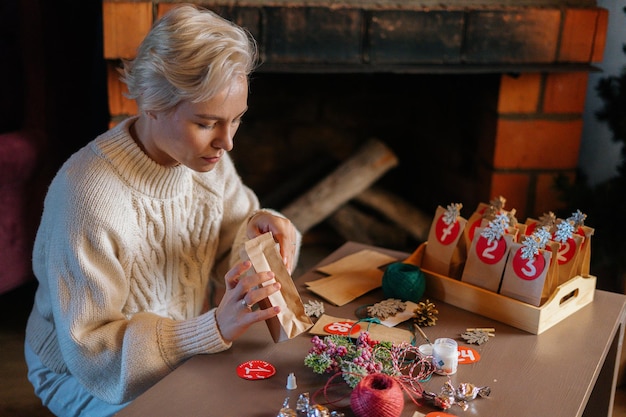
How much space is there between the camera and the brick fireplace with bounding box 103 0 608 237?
2008 mm

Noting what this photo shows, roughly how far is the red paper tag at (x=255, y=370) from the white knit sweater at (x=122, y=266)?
6 centimetres

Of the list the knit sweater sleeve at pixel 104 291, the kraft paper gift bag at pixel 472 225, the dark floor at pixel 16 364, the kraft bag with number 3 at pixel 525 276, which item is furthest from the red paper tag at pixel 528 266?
the dark floor at pixel 16 364

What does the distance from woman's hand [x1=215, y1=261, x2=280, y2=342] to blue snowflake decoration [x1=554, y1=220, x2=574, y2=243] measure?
54cm

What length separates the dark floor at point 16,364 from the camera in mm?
1861

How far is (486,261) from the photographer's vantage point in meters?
1.32

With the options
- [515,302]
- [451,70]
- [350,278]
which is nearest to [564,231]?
[515,302]

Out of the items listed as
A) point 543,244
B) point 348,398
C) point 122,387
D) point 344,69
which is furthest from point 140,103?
point 344,69

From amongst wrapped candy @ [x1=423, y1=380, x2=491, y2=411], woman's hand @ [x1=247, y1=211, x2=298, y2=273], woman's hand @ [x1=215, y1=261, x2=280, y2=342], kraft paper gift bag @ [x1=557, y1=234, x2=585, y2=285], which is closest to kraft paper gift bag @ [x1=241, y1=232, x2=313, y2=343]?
woman's hand @ [x1=215, y1=261, x2=280, y2=342]

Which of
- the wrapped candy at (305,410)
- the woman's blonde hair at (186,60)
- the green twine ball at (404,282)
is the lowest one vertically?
the wrapped candy at (305,410)

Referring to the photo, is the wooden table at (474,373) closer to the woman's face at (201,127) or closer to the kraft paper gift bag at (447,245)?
the kraft paper gift bag at (447,245)

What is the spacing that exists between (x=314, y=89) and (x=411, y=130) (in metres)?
0.44

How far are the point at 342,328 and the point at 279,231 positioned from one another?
0.79 feet

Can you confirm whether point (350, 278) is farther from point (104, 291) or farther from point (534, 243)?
point (104, 291)

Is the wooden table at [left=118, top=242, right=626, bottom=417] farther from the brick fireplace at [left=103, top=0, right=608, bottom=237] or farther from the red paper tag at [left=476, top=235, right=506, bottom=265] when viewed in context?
the brick fireplace at [left=103, top=0, right=608, bottom=237]
